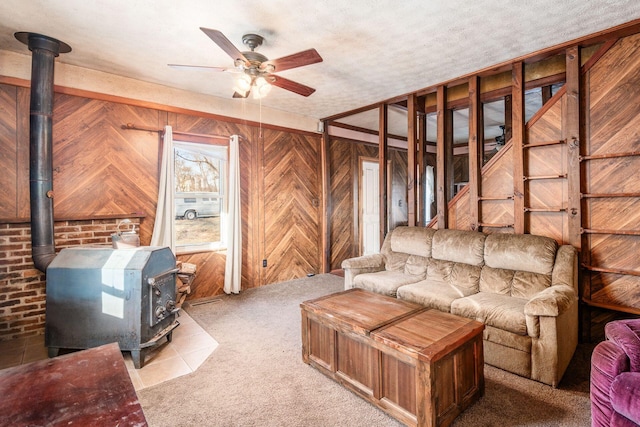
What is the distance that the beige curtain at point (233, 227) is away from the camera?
14.3 ft

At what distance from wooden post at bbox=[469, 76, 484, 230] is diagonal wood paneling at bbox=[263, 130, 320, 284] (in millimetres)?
2648

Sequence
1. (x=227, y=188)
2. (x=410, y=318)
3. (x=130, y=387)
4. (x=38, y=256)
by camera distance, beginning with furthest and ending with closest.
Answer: (x=227, y=188) → (x=38, y=256) → (x=410, y=318) → (x=130, y=387)

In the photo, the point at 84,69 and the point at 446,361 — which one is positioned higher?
the point at 84,69

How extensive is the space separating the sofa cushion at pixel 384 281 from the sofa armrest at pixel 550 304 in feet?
4.01

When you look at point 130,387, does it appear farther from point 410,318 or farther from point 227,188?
point 227,188

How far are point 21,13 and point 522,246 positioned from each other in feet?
15.3

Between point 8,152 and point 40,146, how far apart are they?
0.47 meters

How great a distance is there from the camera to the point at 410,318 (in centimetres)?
214

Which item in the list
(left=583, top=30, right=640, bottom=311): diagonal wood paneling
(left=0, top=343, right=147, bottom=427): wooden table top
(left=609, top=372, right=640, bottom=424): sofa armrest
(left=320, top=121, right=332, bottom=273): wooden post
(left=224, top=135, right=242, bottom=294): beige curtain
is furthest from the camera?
(left=320, top=121, right=332, bottom=273): wooden post

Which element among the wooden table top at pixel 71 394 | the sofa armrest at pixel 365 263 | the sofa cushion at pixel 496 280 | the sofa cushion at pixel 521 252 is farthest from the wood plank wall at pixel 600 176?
the wooden table top at pixel 71 394

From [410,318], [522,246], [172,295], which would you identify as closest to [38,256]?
[172,295]

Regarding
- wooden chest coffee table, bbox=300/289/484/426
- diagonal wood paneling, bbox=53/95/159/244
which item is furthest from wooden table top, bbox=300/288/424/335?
diagonal wood paneling, bbox=53/95/159/244

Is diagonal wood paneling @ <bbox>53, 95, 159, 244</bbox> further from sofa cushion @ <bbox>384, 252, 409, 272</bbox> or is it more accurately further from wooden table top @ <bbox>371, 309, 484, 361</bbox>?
wooden table top @ <bbox>371, 309, 484, 361</bbox>

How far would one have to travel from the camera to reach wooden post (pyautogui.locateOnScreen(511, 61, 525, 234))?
3223 millimetres
